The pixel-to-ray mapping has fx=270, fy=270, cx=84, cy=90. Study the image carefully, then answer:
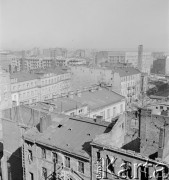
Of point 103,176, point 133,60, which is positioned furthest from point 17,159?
point 133,60

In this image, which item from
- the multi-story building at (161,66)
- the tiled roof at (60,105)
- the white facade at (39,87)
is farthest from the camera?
the multi-story building at (161,66)

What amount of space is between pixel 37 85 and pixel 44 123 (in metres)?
48.7

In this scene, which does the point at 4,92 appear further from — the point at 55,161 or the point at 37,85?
the point at 55,161

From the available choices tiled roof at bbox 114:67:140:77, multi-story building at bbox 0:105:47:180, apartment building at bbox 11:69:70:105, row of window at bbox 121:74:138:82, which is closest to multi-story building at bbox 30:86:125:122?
multi-story building at bbox 0:105:47:180

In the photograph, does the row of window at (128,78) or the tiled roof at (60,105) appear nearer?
the tiled roof at (60,105)

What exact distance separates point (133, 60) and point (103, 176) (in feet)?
537

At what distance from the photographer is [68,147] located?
27.4 m

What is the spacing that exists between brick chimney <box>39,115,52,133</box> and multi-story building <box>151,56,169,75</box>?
433 ft

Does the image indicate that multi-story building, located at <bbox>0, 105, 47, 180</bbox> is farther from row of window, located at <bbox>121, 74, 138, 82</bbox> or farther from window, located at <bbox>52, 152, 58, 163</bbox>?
row of window, located at <bbox>121, 74, 138, 82</bbox>

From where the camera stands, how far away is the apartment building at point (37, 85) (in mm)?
72562

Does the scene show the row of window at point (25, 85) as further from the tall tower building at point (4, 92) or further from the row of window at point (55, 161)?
the row of window at point (55, 161)

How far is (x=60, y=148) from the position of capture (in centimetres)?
2730

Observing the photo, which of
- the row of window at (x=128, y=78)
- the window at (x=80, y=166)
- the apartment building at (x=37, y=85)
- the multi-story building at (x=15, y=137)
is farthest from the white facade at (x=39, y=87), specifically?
the window at (x=80, y=166)

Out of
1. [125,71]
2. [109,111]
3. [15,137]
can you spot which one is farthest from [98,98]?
[125,71]
